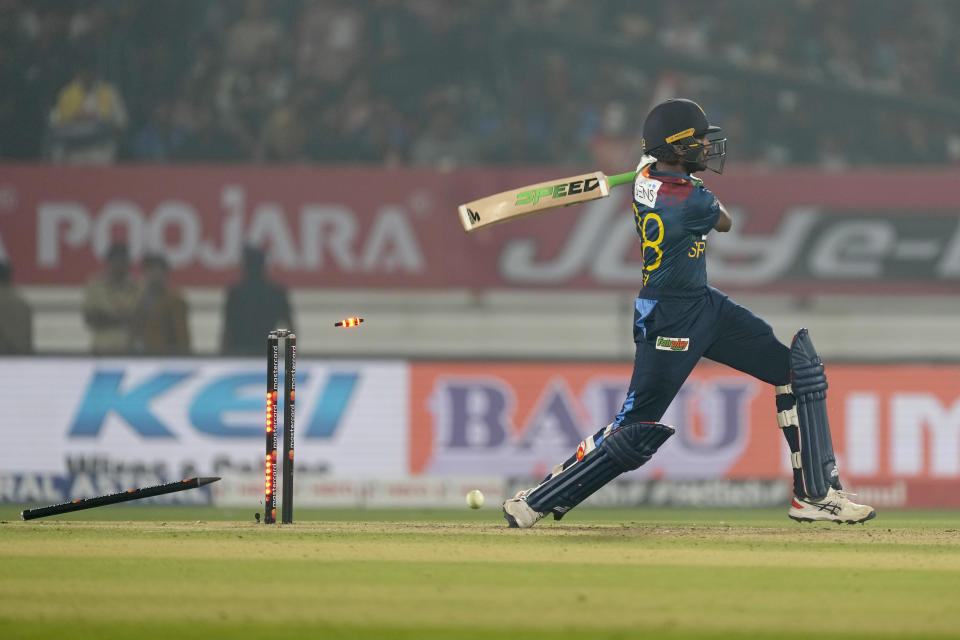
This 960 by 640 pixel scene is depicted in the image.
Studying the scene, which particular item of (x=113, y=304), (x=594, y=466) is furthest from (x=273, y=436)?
(x=113, y=304)

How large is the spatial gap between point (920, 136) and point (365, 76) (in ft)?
19.6

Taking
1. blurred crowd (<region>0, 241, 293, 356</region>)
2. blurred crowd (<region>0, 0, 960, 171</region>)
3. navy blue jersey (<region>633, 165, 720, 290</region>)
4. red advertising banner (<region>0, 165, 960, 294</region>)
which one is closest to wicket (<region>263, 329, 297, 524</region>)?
navy blue jersey (<region>633, 165, 720, 290</region>)

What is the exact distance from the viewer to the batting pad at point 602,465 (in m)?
6.65

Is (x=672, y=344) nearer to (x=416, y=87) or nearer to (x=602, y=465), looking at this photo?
(x=602, y=465)

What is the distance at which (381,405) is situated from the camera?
1180 cm

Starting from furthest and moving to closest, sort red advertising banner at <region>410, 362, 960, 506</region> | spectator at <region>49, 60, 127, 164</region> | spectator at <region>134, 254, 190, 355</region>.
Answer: spectator at <region>49, 60, 127, 164</region>
spectator at <region>134, 254, 190, 355</region>
red advertising banner at <region>410, 362, 960, 506</region>

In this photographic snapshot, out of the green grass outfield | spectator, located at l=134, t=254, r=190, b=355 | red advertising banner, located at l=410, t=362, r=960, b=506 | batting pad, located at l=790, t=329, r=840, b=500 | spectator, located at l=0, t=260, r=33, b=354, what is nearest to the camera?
the green grass outfield

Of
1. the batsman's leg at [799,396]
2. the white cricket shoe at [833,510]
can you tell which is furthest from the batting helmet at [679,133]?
the white cricket shoe at [833,510]

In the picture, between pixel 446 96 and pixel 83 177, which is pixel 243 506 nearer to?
pixel 83 177

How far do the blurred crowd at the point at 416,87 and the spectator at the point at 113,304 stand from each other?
243cm

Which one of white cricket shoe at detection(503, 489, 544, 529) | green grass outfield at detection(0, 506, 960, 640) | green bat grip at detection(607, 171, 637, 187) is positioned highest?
green bat grip at detection(607, 171, 637, 187)

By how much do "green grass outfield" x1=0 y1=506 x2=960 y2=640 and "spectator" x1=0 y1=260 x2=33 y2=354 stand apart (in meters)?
5.79

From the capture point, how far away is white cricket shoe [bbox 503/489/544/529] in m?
6.98

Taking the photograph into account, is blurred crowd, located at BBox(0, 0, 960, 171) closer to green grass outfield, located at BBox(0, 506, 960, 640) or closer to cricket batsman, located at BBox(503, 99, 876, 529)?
cricket batsman, located at BBox(503, 99, 876, 529)
